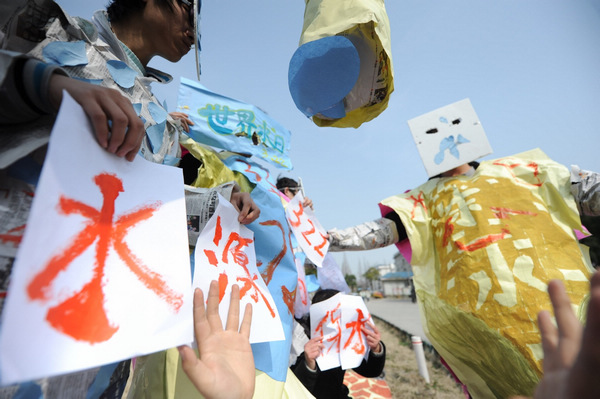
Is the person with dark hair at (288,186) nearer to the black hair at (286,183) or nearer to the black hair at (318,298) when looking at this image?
the black hair at (286,183)

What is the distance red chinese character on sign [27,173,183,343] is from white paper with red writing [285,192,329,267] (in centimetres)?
81

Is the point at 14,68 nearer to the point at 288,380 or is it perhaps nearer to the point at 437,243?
the point at 288,380

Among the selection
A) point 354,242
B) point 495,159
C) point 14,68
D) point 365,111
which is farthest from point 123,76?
point 495,159

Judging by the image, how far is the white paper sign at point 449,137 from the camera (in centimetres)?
148

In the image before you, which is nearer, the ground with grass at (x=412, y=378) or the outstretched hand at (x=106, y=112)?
the outstretched hand at (x=106, y=112)

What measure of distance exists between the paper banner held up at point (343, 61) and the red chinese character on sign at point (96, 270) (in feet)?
2.45

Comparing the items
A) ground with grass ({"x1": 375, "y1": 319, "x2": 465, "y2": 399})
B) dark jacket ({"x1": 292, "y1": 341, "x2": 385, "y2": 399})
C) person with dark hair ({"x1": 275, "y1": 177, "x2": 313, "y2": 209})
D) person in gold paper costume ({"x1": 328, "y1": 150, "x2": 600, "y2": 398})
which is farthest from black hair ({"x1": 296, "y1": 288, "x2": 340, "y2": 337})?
ground with grass ({"x1": 375, "y1": 319, "x2": 465, "y2": 399})

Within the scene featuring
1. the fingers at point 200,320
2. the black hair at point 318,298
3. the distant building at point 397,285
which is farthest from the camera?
the distant building at point 397,285

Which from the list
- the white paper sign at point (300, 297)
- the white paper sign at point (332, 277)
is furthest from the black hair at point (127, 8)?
the white paper sign at point (332, 277)

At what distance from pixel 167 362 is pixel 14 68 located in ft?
2.39

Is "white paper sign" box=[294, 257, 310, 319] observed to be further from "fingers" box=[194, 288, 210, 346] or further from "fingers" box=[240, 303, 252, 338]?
"fingers" box=[194, 288, 210, 346]

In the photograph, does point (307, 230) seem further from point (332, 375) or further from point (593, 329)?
point (593, 329)

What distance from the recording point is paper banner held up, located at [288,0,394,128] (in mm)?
943

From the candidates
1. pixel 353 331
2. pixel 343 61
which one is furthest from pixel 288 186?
pixel 343 61
